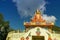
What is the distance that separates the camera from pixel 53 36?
899 inches

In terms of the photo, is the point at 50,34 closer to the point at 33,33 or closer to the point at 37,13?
the point at 33,33

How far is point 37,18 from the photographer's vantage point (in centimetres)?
2709

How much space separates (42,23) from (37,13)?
2.74 meters

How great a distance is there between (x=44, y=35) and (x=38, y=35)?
0.74m

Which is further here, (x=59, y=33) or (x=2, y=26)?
(x=2, y=26)

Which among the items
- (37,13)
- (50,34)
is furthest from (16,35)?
(37,13)

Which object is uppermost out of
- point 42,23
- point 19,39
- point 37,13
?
point 37,13

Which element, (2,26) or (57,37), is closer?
(57,37)

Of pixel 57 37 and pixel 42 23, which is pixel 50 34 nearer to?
pixel 57 37

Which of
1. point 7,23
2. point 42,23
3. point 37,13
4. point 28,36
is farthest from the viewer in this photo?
point 7,23

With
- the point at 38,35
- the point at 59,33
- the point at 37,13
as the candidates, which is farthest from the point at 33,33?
the point at 37,13

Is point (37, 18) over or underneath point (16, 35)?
over

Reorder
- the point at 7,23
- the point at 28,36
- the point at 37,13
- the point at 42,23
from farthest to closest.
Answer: the point at 7,23 < the point at 37,13 < the point at 42,23 < the point at 28,36

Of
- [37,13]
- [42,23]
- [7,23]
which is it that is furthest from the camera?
[7,23]
